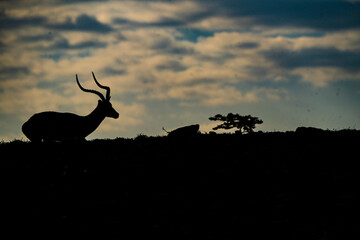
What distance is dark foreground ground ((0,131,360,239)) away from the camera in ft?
34.2

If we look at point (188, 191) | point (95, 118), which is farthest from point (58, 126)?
point (188, 191)

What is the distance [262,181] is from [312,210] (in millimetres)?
2315

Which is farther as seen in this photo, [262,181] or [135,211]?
[262,181]

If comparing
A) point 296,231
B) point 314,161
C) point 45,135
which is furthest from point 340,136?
point 45,135

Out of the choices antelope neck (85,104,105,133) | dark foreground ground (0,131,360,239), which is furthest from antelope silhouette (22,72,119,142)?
dark foreground ground (0,131,360,239)

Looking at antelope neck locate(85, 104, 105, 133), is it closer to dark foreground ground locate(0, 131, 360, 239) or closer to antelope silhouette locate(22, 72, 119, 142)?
antelope silhouette locate(22, 72, 119, 142)

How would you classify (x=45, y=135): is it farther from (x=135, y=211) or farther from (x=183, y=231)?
(x=183, y=231)

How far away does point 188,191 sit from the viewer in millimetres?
12625

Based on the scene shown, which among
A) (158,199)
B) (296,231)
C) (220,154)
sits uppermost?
(220,154)

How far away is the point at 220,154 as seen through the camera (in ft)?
54.9

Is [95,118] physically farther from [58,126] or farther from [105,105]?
[58,126]

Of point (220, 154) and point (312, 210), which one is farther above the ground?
point (220, 154)

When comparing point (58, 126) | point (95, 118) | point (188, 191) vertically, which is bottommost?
point (188, 191)

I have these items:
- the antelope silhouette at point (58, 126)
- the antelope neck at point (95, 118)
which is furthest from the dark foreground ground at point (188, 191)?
the antelope neck at point (95, 118)
